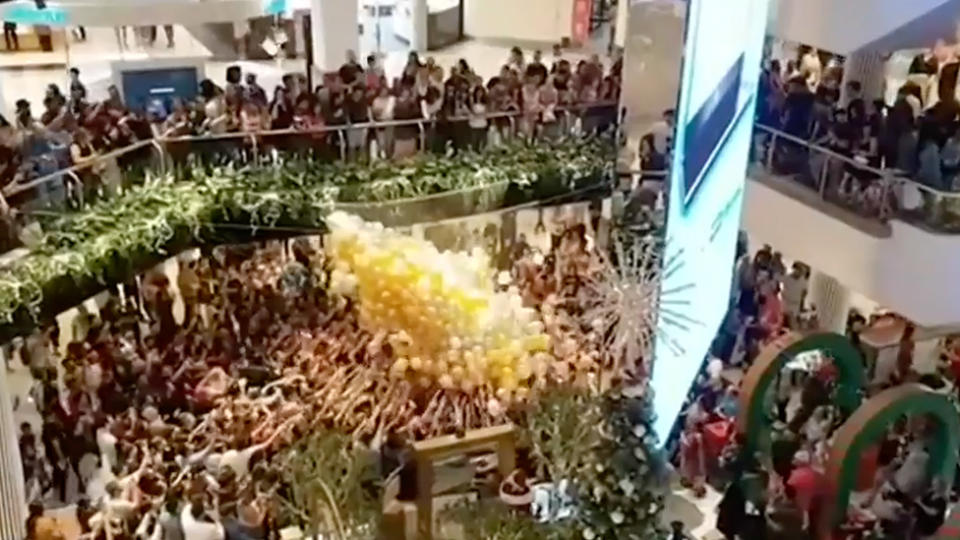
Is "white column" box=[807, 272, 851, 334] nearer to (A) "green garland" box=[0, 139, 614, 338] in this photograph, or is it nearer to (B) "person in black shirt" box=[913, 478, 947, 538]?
(A) "green garland" box=[0, 139, 614, 338]

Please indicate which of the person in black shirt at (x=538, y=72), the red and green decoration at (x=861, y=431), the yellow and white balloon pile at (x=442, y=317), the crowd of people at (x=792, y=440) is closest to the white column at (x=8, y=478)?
the yellow and white balloon pile at (x=442, y=317)

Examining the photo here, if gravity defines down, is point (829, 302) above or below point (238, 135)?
below

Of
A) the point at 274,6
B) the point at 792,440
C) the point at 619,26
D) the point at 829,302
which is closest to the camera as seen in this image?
the point at 792,440

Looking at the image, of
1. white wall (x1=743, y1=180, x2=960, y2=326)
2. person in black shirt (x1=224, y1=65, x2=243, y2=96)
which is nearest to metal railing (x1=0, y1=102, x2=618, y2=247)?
person in black shirt (x1=224, y1=65, x2=243, y2=96)

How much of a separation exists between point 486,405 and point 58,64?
403 inches

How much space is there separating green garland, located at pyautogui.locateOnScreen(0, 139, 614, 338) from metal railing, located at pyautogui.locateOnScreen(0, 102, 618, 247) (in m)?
0.13

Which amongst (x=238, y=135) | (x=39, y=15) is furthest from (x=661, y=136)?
(x=39, y=15)

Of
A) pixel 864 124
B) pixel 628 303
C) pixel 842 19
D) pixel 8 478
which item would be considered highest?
pixel 842 19

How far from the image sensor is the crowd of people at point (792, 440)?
878 centimetres

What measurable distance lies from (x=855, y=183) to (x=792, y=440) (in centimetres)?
242

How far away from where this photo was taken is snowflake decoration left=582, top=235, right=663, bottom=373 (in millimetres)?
9133

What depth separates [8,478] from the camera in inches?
341

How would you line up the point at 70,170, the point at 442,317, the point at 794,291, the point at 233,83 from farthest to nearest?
the point at 794,291 < the point at 233,83 < the point at 70,170 < the point at 442,317

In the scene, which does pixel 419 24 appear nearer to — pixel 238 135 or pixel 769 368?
pixel 238 135
